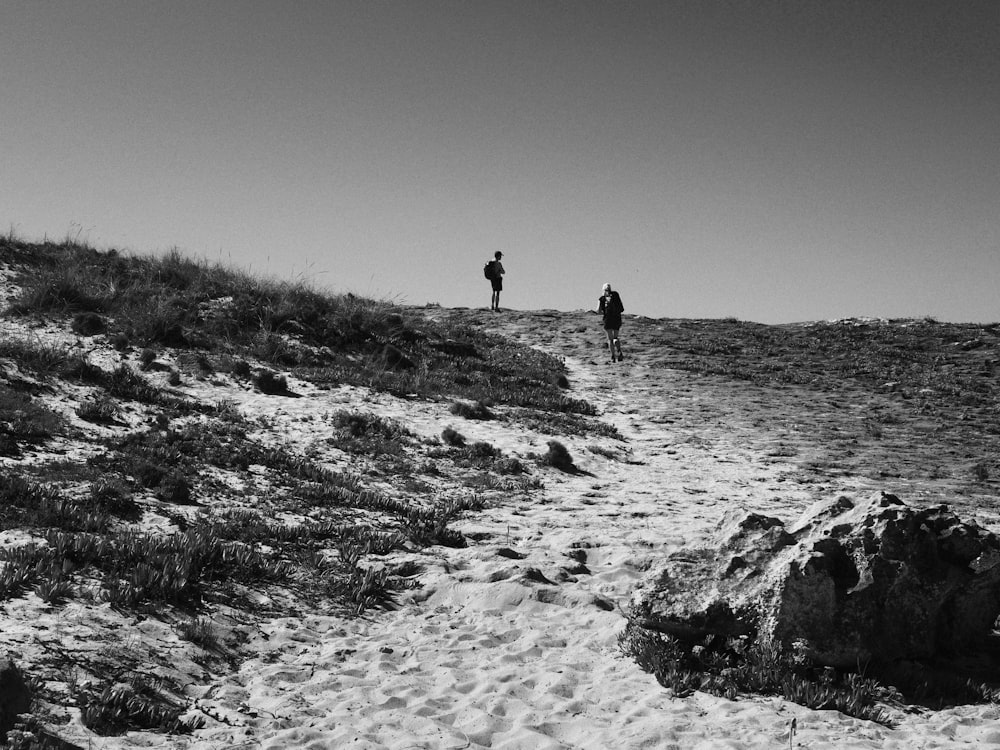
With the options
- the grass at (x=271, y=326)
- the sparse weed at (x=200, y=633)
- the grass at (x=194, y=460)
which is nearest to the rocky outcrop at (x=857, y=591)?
the grass at (x=194, y=460)

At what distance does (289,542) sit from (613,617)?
3.89 meters

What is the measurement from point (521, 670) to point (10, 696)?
3636mm

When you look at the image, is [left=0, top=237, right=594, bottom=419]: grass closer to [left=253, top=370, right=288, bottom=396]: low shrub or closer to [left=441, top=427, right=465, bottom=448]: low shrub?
[left=253, top=370, right=288, bottom=396]: low shrub

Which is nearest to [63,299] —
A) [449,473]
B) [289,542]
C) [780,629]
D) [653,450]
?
[449,473]

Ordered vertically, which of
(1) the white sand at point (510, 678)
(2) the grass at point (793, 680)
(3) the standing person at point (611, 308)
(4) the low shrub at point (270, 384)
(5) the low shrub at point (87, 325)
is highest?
(3) the standing person at point (611, 308)

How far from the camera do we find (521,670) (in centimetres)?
615

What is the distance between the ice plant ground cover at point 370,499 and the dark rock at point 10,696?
306 mm

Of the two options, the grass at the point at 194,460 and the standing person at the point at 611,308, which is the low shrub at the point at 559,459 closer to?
the grass at the point at 194,460

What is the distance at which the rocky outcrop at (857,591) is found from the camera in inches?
231

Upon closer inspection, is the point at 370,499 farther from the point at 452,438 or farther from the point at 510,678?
the point at 510,678

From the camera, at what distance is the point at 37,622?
5723 millimetres

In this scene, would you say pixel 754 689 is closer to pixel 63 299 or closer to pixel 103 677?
pixel 103 677

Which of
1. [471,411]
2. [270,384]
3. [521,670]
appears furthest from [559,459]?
[521,670]

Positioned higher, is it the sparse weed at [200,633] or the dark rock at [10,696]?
the dark rock at [10,696]
